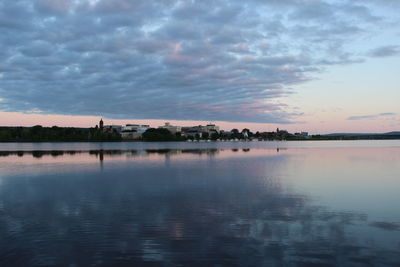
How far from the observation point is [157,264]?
40.7ft

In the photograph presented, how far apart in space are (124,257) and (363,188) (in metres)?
24.9

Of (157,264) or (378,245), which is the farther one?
(378,245)

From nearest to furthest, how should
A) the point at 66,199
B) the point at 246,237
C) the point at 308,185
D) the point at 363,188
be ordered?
the point at 246,237 → the point at 66,199 → the point at 363,188 → the point at 308,185

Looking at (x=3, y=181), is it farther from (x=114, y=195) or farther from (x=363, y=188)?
(x=363, y=188)

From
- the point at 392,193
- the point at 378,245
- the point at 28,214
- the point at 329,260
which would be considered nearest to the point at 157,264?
the point at 329,260

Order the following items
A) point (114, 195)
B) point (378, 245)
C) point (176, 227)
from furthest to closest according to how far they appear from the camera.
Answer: point (114, 195), point (176, 227), point (378, 245)

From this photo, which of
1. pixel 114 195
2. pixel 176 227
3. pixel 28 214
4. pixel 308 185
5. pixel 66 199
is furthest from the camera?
pixel 308 185

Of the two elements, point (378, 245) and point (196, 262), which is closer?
point (196, 262)

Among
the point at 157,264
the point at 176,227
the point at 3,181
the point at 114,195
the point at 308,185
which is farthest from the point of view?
the point at 3,181

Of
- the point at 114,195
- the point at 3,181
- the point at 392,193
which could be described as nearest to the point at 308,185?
the point at 392,193

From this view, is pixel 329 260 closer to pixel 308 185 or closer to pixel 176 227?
pixel 176 227

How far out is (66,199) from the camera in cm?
2541

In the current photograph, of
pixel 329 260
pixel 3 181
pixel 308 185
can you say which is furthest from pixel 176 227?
pixel 3 181

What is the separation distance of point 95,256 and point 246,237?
6.62 meters
